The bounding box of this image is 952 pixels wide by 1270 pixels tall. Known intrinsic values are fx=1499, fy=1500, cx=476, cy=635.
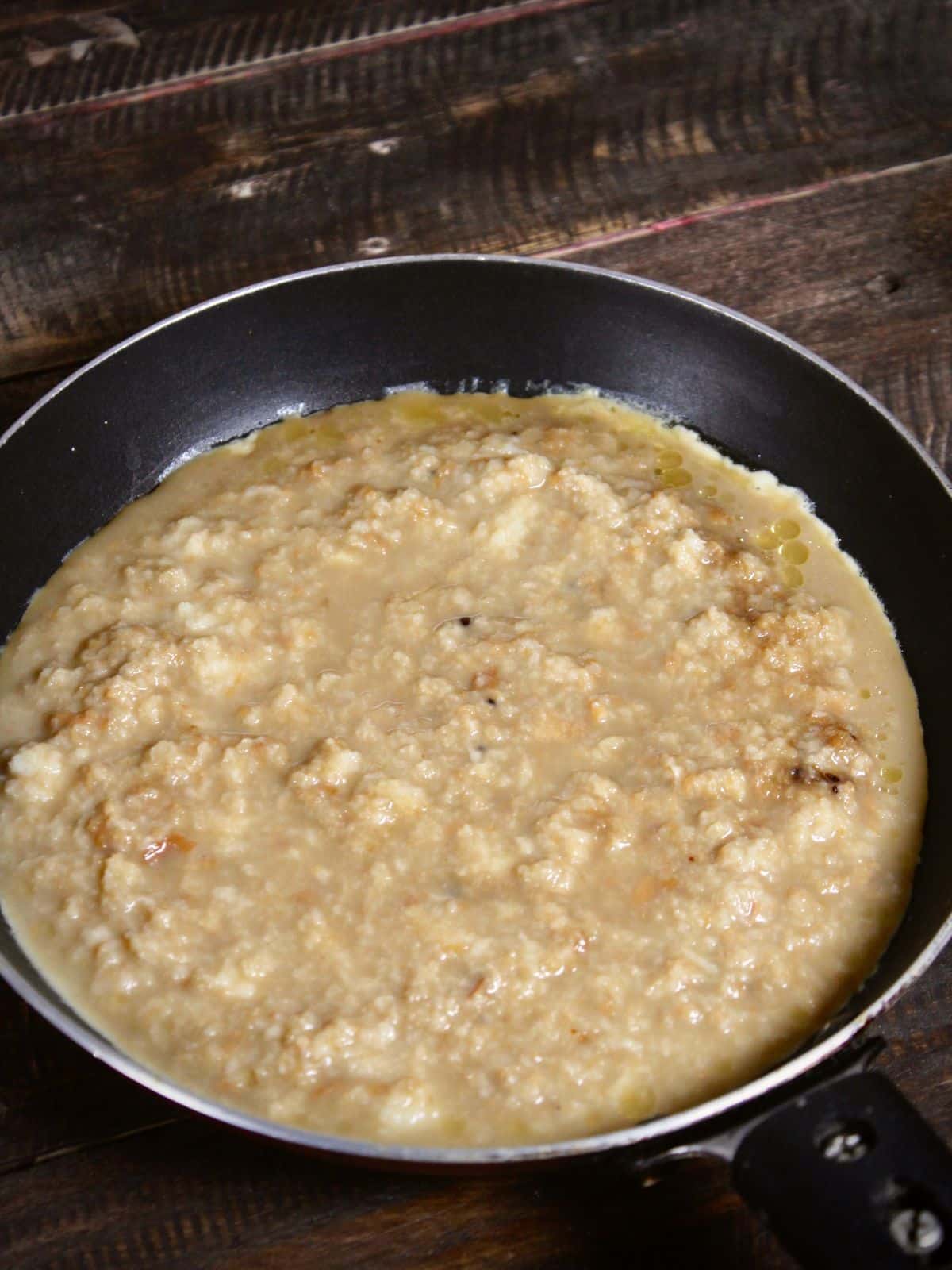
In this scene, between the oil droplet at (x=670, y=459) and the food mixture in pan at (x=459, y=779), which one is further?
the oil droplet at (x=670, y=459)

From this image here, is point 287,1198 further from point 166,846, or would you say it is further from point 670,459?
point 670,459

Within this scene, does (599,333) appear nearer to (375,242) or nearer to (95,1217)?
(375,242)

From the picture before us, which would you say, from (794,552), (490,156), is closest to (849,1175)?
(794,552)

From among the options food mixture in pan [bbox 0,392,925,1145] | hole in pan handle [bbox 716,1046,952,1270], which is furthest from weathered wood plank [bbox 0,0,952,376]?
hole in pan handle [bbox 716,1046,952,1270]

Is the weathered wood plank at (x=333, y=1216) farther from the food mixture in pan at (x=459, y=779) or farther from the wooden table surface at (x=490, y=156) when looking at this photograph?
the wooden table surface at (x=490, y=156)

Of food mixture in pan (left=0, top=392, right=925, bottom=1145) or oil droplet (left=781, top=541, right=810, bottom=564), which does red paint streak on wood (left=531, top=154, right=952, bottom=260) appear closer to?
food mixture in pan (left=0, top=392, right=925, bottom=1145)

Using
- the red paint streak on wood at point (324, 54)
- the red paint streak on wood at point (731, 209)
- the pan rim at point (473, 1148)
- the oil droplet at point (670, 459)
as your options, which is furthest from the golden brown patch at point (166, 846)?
the red paint streak on wood at point (324, 54)
